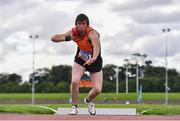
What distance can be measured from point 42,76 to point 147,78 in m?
32.8

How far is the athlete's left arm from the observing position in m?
12.9

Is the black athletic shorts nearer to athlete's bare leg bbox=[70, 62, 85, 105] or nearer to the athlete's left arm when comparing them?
athlete's bare leg bbox=[70, 62, 85, 105]

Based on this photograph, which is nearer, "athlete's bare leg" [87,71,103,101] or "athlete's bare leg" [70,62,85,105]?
"athlete's bare leg" [70,62,85,105]

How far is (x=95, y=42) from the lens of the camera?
12969mm

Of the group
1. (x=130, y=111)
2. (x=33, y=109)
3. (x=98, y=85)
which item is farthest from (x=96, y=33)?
(x=33, y=109)

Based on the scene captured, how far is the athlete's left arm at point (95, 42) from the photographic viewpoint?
42.3ft

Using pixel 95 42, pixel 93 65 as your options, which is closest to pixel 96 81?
pixel 93 65

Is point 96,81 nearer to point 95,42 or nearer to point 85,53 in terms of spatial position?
point 85,53

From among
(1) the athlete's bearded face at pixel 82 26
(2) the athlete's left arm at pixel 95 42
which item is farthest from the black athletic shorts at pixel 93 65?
(1) the athlete's bearded face at pixel 82 26

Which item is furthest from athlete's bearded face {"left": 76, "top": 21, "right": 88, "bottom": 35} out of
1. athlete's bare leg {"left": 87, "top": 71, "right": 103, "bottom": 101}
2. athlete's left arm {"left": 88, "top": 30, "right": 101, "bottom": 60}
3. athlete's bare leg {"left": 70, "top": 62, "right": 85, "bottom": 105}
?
athlete's bare leg {"left": 87, "top": 71, "right": 103, "bottom": 101}

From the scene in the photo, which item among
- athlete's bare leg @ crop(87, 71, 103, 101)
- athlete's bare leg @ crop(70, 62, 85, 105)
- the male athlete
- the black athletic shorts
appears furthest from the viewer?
athlete's bare leg @ crop(87, 71, 103, 101)

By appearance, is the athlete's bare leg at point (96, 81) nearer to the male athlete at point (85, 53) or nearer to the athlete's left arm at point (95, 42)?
the male athlete at point (85, 53)

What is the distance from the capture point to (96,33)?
1311cm

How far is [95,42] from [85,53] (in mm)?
418
